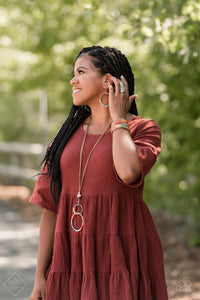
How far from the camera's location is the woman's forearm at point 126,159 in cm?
229

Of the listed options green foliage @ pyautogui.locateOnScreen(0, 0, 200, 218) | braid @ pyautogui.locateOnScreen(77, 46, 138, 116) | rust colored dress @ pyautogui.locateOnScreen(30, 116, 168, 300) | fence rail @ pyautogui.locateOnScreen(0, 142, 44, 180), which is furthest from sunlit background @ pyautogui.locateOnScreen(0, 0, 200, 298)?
fence rail @ pyautogui.locateOnScreen(0, 142, 44, 180)

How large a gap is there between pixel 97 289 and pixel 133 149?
26.6 inches

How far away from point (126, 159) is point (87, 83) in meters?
0.50

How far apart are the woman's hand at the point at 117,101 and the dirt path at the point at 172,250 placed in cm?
345

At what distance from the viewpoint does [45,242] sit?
2.66m

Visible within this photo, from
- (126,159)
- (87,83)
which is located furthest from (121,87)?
(126,159)

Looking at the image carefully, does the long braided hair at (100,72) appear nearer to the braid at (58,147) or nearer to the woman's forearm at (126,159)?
the braid at (58,147)

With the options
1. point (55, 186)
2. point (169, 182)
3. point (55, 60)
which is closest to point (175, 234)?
point (169, 182)

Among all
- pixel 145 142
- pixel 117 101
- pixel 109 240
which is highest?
pixel 117 101

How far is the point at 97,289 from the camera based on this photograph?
2369 mm

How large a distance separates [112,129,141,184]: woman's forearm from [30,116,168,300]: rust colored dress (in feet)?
0.13

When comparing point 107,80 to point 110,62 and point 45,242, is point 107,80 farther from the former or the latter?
point 45,242

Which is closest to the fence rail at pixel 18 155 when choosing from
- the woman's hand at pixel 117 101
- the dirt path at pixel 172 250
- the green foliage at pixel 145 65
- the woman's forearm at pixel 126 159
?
the dirt path at pixel 172 250

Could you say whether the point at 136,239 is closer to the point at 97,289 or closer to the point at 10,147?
the point at 97,289
